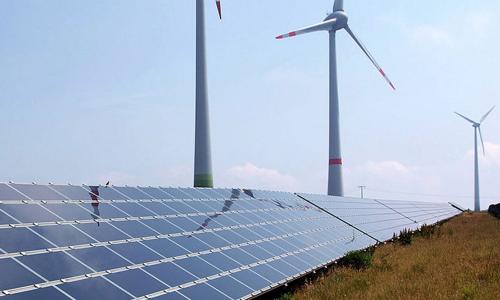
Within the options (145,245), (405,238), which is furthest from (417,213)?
(145,245)

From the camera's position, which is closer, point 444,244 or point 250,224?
point 250,224

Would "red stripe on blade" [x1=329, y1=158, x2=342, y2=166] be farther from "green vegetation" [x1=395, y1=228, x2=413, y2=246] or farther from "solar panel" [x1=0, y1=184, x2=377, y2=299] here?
"solar panel" [x1=0, y1=184, x2=377, y2=299]

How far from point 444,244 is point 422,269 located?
1117 cm

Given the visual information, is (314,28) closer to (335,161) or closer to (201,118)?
(335,161)

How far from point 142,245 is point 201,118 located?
2987 cm

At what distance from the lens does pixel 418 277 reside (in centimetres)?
2202

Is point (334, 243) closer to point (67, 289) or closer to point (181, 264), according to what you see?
point (181, 264)

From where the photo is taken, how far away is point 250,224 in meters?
24.7

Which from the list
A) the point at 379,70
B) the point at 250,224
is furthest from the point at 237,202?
the point at 379,70

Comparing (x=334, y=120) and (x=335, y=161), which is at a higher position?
(x=334, y=120)

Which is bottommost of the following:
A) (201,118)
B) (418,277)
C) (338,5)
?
(418,277)

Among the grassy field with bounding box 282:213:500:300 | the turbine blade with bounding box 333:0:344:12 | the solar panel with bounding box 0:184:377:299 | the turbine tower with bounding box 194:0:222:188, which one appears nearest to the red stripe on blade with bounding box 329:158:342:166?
the turbine blade with bounding box 333:0:344:12

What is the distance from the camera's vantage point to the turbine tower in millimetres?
44656

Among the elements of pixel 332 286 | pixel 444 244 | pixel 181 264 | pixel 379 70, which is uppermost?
pixel 379 70
